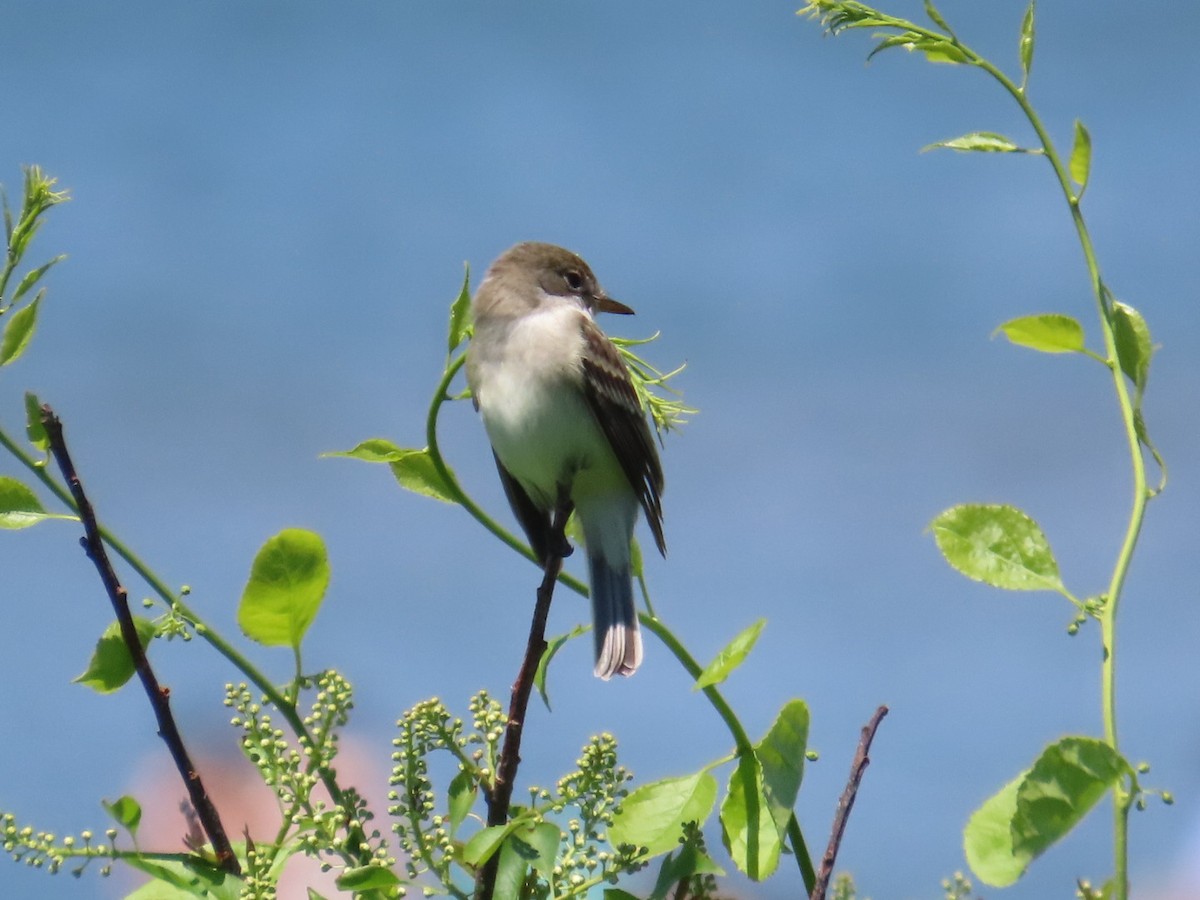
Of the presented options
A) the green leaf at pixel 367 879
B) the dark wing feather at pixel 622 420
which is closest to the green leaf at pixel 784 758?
the green leaf at pixel 367 879

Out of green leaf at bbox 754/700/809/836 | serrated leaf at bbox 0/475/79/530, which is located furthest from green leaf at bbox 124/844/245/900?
green leaf at bbox 754/700/809/836

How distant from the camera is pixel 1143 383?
945 mm

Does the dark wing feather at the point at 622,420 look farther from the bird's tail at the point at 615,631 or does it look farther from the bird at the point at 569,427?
the bird's tail at the point at 615,631

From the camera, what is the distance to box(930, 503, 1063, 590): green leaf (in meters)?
0.92

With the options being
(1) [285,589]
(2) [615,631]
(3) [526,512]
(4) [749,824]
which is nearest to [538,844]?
(4) [749,824]

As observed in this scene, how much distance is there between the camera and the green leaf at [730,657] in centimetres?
93

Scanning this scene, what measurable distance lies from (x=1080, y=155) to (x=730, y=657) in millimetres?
476

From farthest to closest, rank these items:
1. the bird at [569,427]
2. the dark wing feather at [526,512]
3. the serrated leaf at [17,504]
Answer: the dark wing feather at [526,512], the bird at [569,427], the serrated leaf at [17,504]

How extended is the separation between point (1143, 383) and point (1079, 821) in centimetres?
33

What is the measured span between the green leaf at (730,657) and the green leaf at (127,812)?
0.43 m

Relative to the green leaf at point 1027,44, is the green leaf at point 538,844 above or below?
below

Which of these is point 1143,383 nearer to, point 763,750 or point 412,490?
point 763,750

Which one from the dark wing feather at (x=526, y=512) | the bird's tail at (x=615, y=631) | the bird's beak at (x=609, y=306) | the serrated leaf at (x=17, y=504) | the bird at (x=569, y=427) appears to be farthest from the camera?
the bird's beak at (x=609, y=306)

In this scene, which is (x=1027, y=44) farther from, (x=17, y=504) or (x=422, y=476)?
(x=17, y=504)
